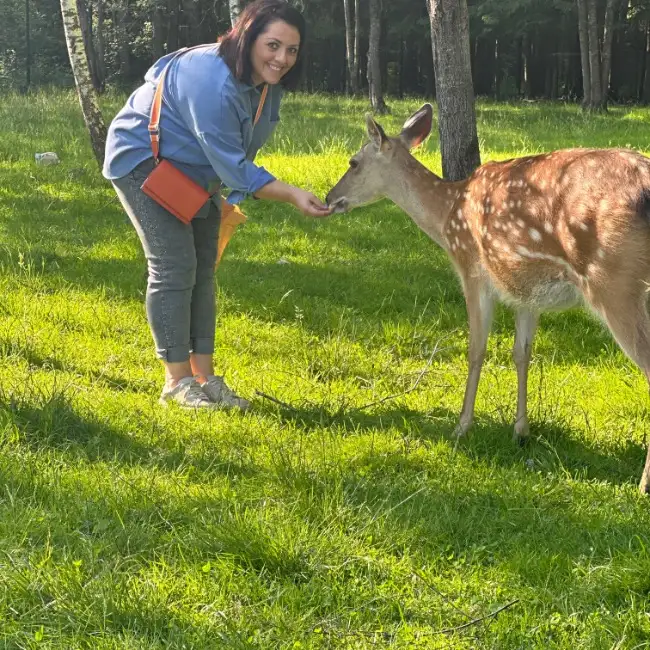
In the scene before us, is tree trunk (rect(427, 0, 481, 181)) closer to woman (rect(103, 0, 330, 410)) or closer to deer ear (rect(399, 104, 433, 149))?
deer ear (rect(399, 104, 433, 149))

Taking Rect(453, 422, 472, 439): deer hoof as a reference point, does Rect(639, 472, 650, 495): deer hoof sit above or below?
below

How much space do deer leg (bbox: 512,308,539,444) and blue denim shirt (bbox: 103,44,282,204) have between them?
5.01ft

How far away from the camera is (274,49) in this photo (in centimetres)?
417

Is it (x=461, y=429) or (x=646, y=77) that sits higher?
(x=646, y=77)

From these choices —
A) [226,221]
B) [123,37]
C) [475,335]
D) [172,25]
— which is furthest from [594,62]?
[123,37]

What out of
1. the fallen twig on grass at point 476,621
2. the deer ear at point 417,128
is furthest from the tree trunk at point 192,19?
the fallen twig on grass at point 476,621

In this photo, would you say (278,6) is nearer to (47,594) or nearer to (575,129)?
(47,594)

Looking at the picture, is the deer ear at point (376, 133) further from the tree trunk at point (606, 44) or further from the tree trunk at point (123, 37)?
the tree trunk at point (123, 37)

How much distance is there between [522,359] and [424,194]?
1072 mm

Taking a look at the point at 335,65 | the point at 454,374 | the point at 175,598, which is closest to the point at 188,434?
the point at 175,598

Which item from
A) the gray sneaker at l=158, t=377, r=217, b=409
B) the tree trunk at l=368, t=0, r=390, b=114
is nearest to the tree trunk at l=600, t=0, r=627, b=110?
the tree trunk at l=368, t=0, r=390, b=114

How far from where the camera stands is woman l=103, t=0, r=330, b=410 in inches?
165

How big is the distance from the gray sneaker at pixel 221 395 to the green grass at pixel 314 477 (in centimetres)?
12

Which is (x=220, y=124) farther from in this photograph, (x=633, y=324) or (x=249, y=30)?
(x=633, y=324)
